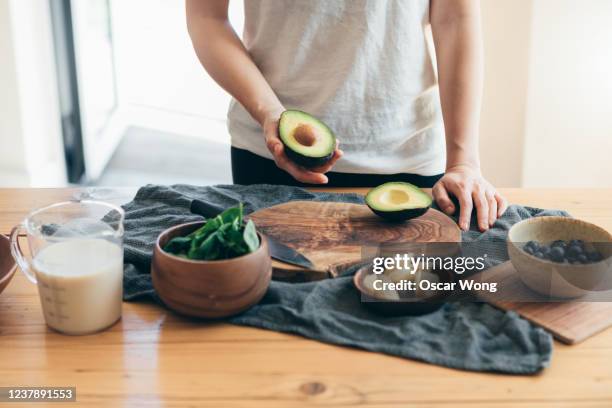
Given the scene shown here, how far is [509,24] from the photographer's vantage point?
8.42 feet

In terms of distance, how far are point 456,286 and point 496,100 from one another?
5.94ft

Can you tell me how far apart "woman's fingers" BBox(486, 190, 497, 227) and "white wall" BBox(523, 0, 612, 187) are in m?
1.46

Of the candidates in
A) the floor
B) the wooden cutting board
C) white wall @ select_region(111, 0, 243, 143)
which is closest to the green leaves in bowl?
the wooden cutting board

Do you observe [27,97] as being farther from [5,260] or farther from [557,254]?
[557,254]

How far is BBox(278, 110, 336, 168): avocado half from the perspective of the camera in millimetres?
1212

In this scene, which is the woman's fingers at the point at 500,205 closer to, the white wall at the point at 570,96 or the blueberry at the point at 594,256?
the blueberry at the point at 594,256

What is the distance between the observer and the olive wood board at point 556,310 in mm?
897

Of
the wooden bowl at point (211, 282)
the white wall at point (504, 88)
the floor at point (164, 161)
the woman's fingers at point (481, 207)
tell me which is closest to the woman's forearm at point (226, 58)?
the woman's fingers at point (481, 207)

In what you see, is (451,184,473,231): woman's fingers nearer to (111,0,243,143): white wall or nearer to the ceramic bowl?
the ceramic bowl

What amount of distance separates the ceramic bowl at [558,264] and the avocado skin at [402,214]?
7.5 inches

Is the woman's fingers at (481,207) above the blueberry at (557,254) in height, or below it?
below

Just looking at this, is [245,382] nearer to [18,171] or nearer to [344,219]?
[344,219]

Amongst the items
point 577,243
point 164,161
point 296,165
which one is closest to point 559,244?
point 577,243

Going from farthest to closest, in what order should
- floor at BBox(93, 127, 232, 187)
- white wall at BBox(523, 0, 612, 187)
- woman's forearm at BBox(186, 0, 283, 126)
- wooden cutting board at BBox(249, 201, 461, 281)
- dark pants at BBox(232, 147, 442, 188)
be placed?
floor at BBox(93, 127, 232, 187)
white wall at BBox(523, 0, 612, 187)
dark pants at BBox(232, 147, 442, 188)
woman's forearm at BBox(186, 0, 283, 126)
wooden cutting board at BBox(249, 201, 461, 281)
